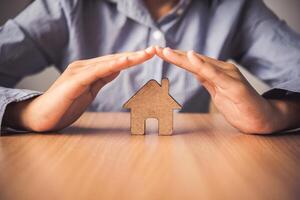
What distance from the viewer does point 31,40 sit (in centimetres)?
112

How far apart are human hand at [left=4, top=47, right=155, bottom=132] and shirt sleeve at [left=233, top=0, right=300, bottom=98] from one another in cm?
55

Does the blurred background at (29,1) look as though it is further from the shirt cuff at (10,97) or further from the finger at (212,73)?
the finger at (212,73)

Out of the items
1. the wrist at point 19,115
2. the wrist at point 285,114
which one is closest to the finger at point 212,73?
the wrist at point 285,114

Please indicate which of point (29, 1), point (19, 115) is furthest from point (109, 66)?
point (29, 1)

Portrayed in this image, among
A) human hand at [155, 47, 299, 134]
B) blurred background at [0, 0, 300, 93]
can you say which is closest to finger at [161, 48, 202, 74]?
human hand at [155, 47, 299, 134]

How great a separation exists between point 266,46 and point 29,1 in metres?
1.19

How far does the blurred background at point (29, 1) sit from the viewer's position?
6.59 feet

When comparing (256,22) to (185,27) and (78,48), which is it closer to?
(185,27)

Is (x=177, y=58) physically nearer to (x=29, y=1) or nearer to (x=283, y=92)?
(x=283, y=92)

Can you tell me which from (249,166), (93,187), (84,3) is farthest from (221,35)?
(93,187)

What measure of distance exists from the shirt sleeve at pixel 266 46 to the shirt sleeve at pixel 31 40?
0.49 meters

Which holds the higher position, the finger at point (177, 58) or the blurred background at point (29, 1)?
the finger at point (177, 58)

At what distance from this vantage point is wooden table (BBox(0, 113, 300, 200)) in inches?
16.7

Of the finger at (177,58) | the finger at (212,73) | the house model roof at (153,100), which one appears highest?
the finger at (177,58)
